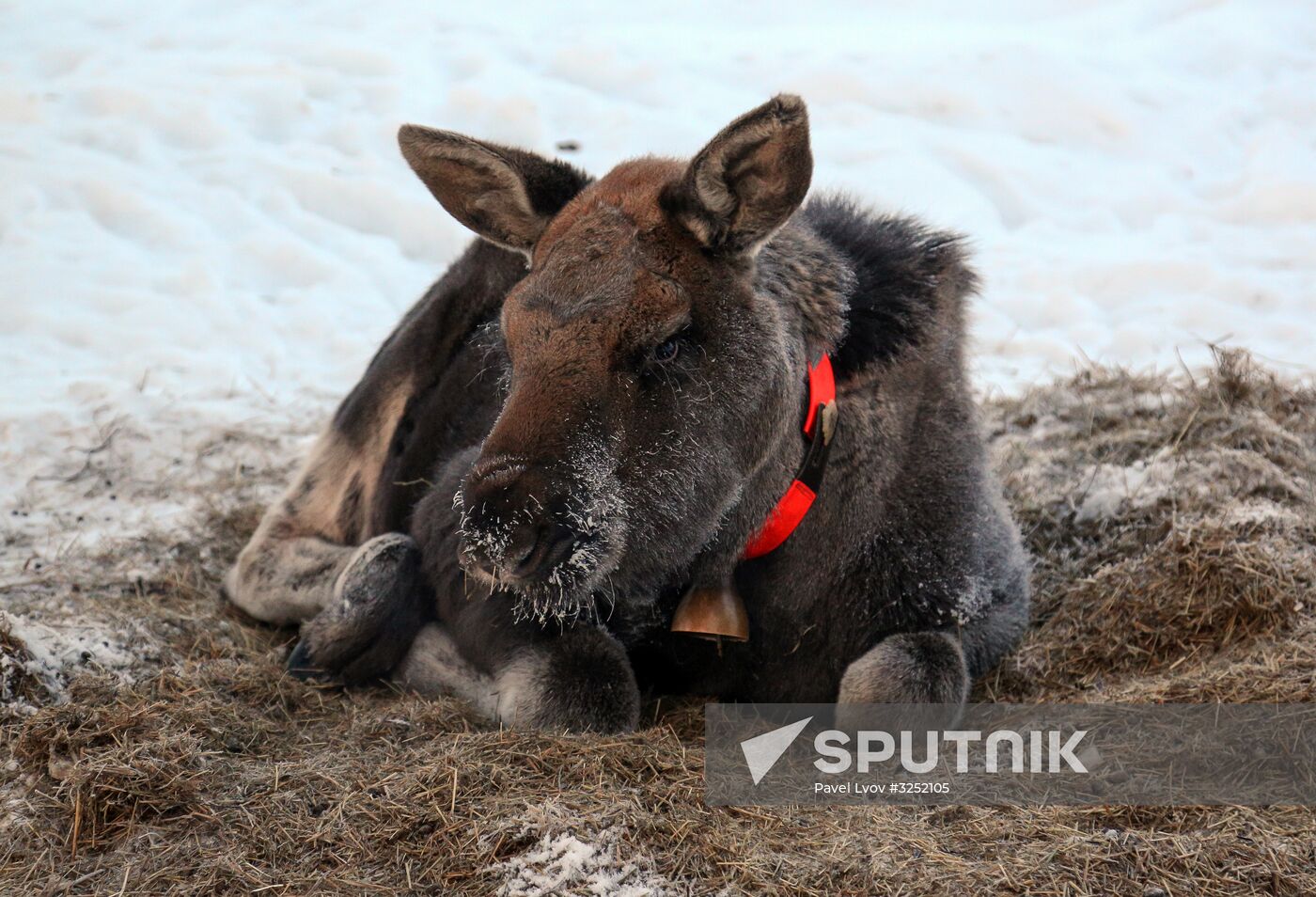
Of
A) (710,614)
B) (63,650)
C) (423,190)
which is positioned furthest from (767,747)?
(423,190)

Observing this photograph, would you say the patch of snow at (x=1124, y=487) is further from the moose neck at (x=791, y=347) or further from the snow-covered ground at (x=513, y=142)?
the moose neck at (x=791, y=347)

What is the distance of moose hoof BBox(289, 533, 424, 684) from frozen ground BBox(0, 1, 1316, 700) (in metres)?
1.46

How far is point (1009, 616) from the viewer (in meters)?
4.32

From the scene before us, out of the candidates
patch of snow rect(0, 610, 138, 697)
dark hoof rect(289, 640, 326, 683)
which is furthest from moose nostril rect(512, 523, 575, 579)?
patch of snow rect(0, 610, 138, 697)

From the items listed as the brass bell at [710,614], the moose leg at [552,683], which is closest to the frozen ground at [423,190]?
the moose leg at [552,683]

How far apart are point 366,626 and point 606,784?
141 cm

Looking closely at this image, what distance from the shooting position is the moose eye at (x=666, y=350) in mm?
3346

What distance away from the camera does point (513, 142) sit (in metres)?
8.78

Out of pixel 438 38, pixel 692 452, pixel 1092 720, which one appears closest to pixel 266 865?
pixel 692 452

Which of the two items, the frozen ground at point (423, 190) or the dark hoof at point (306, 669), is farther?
the frozen ground at point (423, 190)

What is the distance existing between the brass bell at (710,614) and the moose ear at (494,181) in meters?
1.18

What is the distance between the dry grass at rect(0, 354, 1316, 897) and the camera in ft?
9.51

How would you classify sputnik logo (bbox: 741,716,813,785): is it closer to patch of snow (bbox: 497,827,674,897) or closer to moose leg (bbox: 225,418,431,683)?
patch of snow (bbox: 497,827,674,897)
